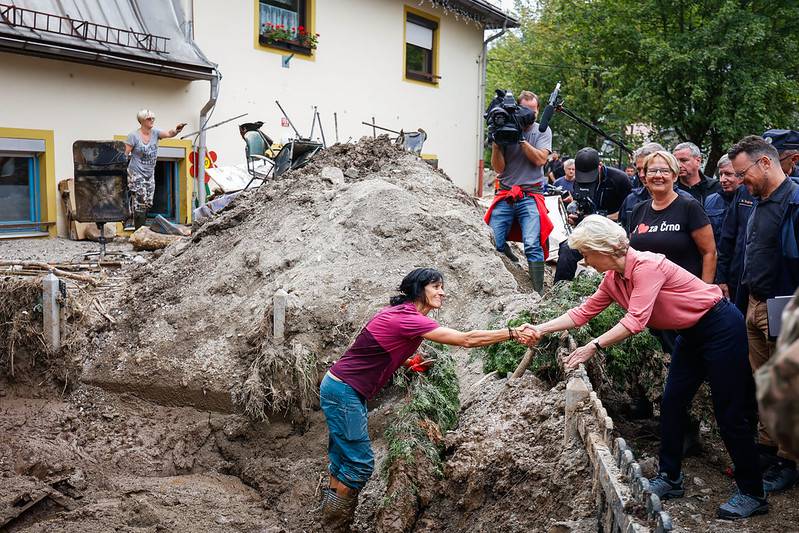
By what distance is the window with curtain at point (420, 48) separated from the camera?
66.8 feet

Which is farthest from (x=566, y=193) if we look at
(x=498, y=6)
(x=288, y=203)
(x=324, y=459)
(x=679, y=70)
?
(x=498, y=6)

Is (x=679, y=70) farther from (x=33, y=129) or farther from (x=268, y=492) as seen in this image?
(x=268, y=492)

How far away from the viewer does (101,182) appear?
1011 centimetres

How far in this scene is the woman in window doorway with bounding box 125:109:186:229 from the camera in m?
10.4

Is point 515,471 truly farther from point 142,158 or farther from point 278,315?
point 142,158

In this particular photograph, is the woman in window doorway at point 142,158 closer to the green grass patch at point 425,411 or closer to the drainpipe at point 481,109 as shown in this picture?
the green grass patch at point 425,411

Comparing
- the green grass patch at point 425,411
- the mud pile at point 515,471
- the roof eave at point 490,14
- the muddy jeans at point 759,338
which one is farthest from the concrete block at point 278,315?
the roof eave at point 490,14

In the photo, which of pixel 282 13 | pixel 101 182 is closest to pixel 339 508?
pixel 101 182

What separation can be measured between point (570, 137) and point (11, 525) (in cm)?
2408

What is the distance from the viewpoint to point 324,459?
Result: 22.3 feet

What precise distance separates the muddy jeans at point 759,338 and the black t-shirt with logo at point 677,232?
417 millimetres

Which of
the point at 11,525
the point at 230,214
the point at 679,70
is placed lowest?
the point at 11,525

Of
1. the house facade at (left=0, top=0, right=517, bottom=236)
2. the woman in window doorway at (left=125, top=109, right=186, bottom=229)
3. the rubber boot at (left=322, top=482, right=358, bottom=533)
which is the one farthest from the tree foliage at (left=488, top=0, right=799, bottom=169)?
the rubber boot at (left=322, top=482, right=358, bottom=533)

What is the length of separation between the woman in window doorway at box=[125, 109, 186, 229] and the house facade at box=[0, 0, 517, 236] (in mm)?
2026
